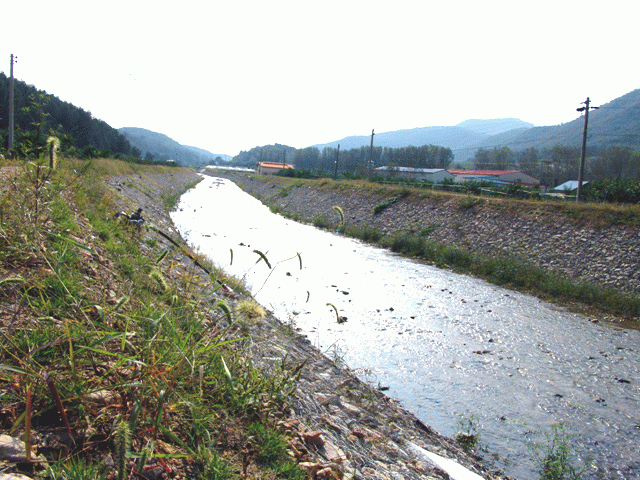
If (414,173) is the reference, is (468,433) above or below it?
below

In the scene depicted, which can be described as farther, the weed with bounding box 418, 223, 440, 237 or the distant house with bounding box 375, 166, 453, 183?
the distant house with bounding box 375, 166, 453, 183

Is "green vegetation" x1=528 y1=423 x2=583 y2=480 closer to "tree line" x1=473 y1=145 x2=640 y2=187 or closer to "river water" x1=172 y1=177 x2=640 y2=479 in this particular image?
"river water" x1=172 y1=177 x2=640 y2=479

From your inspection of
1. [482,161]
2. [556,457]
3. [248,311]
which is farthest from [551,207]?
[482,161]

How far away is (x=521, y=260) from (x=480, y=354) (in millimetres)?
10553

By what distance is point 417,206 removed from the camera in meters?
28.5

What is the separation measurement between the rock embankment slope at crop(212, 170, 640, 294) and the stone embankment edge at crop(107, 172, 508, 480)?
1316 centimetres

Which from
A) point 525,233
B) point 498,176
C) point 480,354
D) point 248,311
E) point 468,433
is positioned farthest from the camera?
point 498,176

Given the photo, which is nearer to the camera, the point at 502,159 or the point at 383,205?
the point at 383,205

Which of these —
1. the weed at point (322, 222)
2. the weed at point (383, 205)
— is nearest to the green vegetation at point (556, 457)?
the weed at point (322, 222)

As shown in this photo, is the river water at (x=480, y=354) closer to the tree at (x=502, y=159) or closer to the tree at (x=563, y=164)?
the tree at (x=563, y=164)

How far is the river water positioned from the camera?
6.40 metres

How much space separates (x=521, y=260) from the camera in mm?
18359

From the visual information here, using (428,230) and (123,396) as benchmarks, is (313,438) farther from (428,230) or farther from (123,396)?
(428,230)

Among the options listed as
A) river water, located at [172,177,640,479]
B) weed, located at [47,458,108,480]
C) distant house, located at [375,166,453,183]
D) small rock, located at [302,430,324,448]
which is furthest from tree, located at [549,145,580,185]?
weed, located at [47,458,108,480]
